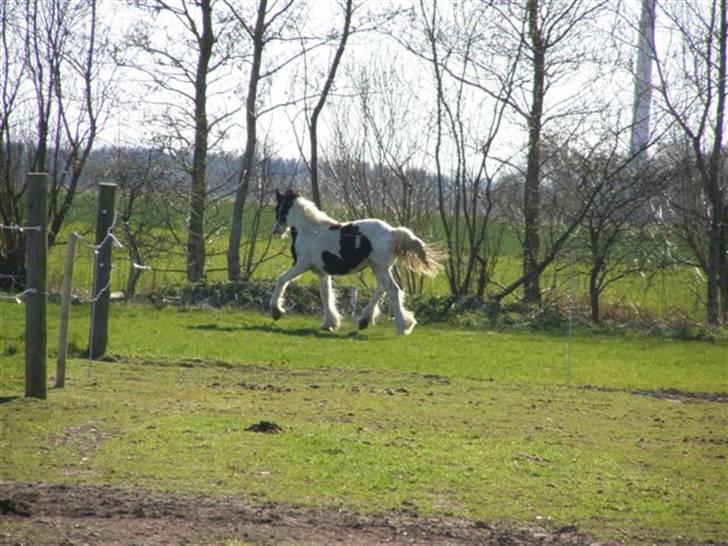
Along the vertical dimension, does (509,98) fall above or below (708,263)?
above

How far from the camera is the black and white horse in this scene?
19.8 meters

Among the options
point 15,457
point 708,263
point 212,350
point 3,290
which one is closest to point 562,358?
point 212,350

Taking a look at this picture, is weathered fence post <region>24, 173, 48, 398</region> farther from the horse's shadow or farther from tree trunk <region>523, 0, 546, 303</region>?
tree trunk <region>523, 0, 546, 303</region>

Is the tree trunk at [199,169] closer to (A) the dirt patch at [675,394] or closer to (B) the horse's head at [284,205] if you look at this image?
(B) the horse's head at [284,205]

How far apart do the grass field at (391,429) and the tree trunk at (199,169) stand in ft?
33.9

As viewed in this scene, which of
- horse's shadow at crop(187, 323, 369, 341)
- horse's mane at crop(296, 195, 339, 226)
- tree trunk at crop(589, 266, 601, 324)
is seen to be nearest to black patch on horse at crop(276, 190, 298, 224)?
horse's mane at crop(296, 195, 339, 226)

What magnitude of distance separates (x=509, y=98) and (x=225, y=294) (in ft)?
26.1

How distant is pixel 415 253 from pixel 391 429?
773 cm

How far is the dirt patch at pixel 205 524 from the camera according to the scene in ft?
26.2

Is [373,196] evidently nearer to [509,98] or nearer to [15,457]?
[509,98]

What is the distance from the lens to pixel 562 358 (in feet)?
66.8

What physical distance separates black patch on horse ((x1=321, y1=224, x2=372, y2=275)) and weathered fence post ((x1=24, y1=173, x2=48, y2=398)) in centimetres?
768

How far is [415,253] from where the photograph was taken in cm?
1973

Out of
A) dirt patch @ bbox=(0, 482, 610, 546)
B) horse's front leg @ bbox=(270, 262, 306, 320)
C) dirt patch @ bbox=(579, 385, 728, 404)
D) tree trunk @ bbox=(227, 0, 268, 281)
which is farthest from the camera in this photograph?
tree trunk @ bbox=(227, 0, 268, 281)
